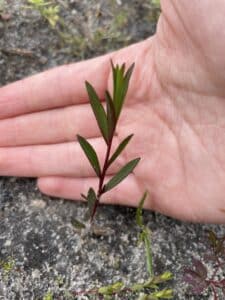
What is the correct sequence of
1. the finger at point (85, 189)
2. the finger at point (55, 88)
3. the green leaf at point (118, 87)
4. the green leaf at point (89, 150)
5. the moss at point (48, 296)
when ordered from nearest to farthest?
the green leaf at point (118, 87), the green leaf at point (89, 150), the moss at point (48, 296), the finger at point (85, 189), the finger at point (55, 88)

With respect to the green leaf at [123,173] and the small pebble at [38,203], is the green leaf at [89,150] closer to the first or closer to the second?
the green leaf at [123,173]

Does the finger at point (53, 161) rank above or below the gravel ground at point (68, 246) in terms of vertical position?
above

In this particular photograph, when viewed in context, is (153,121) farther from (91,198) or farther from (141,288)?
(141,288)

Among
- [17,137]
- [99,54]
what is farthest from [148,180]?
[99,54]

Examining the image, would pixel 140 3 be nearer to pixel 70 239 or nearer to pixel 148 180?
pixel 148 180

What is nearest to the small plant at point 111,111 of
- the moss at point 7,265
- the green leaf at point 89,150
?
the green leaf at point 89,150

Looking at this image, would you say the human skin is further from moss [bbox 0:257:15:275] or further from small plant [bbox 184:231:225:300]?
moss [bbox 0:257:15:275]

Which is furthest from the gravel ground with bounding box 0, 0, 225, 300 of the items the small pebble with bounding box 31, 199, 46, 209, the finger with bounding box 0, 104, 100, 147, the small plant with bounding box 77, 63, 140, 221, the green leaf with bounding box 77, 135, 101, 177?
the green leaf with bounding box 77, 135, 101, 177

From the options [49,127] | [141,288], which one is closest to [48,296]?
[141,288]
